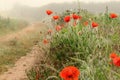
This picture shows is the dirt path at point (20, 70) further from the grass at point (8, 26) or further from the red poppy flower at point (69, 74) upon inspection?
the red poppy flower at point (69, 74)

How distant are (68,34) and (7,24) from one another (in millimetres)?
10472

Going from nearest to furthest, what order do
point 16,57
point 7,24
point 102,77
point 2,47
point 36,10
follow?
point 102,77, point 16,57, point 2,47, point 7,24, point 36,10

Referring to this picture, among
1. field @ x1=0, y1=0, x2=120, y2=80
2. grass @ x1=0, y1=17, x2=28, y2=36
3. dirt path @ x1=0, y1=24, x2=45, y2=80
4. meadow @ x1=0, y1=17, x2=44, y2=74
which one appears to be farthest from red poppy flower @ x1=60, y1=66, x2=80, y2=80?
grass @ x1=0, y1=17, x2=28, y2=36

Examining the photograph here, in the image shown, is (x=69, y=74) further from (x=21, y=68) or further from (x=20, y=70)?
(x=21, y=68)

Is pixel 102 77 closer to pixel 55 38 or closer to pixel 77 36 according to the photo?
pixel 77 36

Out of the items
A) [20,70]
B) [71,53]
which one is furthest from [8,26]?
[71,53]

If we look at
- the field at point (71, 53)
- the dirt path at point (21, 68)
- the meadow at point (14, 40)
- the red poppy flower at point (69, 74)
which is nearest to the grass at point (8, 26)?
the meadow at point (14, 40)

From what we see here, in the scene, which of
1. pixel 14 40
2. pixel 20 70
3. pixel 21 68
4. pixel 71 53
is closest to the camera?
pixel 71 53

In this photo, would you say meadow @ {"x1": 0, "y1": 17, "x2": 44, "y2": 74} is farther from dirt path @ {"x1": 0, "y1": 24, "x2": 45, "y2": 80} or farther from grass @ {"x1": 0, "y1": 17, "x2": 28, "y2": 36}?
dirt path @ {"x1": 0, "y1": 24, "x2": 45, "y2": 80}

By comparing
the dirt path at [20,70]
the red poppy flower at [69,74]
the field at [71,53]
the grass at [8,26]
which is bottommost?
the grass at [8,26]

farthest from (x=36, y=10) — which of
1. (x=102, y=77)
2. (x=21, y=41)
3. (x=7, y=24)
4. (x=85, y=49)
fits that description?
(x=102, y=77)

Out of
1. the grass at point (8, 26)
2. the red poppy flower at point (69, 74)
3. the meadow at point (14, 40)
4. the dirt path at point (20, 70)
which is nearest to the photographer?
the red poppy flower at point (69, 74)

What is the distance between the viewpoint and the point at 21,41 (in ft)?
54.3

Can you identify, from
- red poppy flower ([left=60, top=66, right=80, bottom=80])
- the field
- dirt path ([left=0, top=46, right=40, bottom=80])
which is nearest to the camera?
red poppy flower ([left=60, top=66, right=80, bottom=80])
